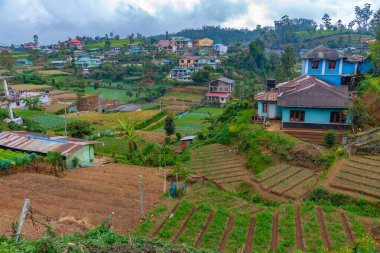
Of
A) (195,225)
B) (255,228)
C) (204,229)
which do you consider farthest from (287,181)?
(195,225)

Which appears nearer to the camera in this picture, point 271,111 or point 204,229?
point 204,229

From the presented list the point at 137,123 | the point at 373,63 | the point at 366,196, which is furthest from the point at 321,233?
the point at 137,123

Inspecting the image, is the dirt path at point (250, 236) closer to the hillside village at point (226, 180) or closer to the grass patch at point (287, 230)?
the hillside village at point (226, 180)

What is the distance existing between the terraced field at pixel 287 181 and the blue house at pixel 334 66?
1506 centimetres

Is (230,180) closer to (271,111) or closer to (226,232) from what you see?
(226,232)

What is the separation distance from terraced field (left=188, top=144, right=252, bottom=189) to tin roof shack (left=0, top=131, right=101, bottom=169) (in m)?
7.63

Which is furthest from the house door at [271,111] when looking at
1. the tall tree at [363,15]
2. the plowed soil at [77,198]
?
the tall tree at [363,15]

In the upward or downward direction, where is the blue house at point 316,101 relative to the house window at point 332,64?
downward

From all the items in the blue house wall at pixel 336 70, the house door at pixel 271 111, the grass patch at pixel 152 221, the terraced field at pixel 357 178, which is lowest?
the grass patch at pixel 152 221

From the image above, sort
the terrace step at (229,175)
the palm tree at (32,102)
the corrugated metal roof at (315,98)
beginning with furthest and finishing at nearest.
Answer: the palm tree at (32,102)
the corrugated metal roof at (315,98)
the terrace step at (229,175)

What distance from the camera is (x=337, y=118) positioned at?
2258cm

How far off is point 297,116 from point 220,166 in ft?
23.0

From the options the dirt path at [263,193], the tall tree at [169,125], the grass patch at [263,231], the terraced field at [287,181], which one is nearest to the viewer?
the grass patch at [263,231]

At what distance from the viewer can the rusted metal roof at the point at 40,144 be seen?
22.3m
